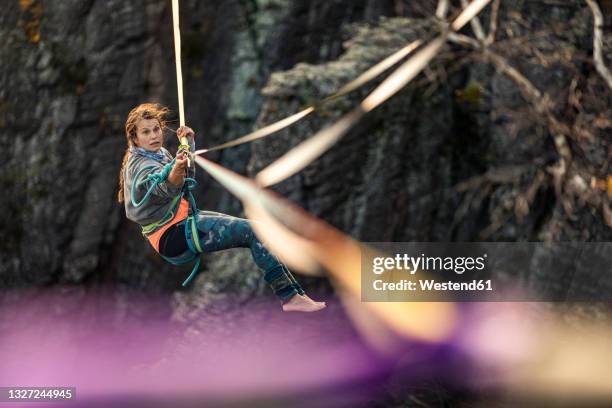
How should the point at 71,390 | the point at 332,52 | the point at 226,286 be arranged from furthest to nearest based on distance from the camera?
1. the point at 332,52
2. the point at 226,286
3. the point at 71,390

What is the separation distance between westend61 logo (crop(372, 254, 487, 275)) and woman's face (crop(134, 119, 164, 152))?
3.88m

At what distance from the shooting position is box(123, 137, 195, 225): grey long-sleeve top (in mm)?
5250

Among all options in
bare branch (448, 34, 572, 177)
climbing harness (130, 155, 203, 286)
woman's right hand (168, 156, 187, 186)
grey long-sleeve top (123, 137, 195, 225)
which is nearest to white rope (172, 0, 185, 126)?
woman's right hand (168, 156, 187, 186)

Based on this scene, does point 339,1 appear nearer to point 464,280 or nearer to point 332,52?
point 332,52

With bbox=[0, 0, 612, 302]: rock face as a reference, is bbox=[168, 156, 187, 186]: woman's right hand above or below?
below

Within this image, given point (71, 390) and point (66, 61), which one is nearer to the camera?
point (71, 390)

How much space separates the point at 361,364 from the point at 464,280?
3.64 meters

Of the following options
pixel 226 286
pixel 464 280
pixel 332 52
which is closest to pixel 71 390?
pixel 226 286

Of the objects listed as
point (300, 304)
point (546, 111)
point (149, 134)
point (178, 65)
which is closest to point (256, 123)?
point (546, 111)

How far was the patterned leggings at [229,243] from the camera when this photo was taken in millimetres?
5398

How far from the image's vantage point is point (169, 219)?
17.9 feet

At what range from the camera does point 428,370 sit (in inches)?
480

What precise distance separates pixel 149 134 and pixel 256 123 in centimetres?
740

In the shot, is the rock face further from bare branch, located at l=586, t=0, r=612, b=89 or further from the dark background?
bare branch, located at l=586, t=0, r=612, b=89
